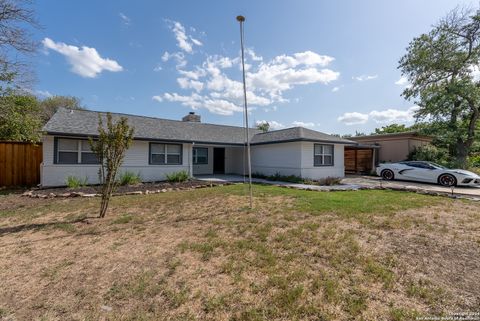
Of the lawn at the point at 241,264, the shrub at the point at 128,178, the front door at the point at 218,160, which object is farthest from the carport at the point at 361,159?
the shrub at the point at 128,178

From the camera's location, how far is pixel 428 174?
12508 millimetres

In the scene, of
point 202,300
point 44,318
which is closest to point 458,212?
point 202,300

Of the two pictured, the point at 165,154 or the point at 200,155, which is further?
the point at 200,155

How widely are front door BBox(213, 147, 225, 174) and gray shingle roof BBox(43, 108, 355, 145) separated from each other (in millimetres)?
1586

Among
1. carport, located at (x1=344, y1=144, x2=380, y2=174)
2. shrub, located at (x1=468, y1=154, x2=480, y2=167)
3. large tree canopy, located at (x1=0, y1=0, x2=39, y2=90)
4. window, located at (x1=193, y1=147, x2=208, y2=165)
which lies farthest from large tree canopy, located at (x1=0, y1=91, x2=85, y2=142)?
shrub, located at (x1=468, y1=154, x2=480, y2=167)

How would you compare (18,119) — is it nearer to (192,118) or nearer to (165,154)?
(165,154)

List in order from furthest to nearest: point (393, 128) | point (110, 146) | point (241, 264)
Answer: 1. point (393, 128)
2. point (110, 146)
3. point (241, 264)

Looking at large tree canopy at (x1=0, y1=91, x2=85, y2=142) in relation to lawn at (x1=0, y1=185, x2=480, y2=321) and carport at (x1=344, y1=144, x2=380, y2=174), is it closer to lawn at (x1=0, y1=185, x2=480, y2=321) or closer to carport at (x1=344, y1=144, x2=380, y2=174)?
lawn at (x1=0, y1=185, x2=480, y2=321)

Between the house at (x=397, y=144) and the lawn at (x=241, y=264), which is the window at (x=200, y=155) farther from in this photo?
the house at (x=397, y=144)

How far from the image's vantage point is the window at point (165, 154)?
44.9 feet

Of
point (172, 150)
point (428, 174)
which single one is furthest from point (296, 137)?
point (172, 150)

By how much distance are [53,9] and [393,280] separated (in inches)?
515

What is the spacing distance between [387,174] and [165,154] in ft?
44.6

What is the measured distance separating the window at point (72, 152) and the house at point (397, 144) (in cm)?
1859
